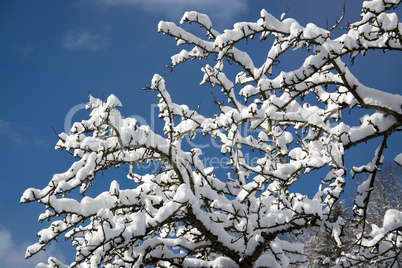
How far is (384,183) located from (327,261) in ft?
20.8

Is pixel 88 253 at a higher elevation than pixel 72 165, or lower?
lower

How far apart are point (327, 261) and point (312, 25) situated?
45.5ft

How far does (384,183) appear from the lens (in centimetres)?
1814

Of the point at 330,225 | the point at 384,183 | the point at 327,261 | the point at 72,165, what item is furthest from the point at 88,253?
the point at 384,183

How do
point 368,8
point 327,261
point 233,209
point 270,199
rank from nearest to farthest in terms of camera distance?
1. point 368,8
2. point 233,209
3. point 270,199
4. point 327,261

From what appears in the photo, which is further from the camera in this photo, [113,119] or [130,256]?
[130,256]

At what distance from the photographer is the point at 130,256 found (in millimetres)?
3914

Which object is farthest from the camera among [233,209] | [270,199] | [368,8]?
[270,199]

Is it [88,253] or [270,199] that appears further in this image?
[270,199]

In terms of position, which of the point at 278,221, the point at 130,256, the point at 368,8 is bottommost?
the point at 278,221

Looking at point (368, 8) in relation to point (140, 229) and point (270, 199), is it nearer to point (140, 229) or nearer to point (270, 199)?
point (270, 199)

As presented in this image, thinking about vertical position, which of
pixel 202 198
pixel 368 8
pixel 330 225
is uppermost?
pixel 368 8

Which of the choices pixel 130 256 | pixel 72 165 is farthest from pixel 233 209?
pixel 72 165

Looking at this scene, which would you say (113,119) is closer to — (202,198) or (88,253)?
(88,253)
